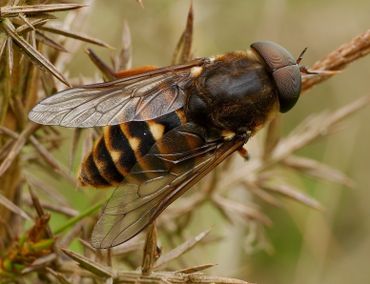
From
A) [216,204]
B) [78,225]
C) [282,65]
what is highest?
[282,65]

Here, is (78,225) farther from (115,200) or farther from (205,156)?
(205,156)

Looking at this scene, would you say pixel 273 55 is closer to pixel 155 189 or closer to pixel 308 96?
pixel 155 189

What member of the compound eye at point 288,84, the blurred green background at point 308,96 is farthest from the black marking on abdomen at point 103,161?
the blurred green background at point 308,96

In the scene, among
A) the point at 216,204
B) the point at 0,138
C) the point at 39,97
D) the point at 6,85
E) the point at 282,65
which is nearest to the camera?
the point at 6,85

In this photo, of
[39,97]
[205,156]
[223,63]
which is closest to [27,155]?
[39,97]

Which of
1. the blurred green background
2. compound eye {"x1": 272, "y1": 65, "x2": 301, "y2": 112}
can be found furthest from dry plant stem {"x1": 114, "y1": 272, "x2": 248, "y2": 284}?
the blurred green background

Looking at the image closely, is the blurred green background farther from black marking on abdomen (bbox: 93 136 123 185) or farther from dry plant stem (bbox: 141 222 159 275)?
dry plant stem (bbox: 141 222 159 275)

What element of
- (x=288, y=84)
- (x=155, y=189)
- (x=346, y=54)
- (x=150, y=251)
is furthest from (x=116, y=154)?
(x=346, y=54)
